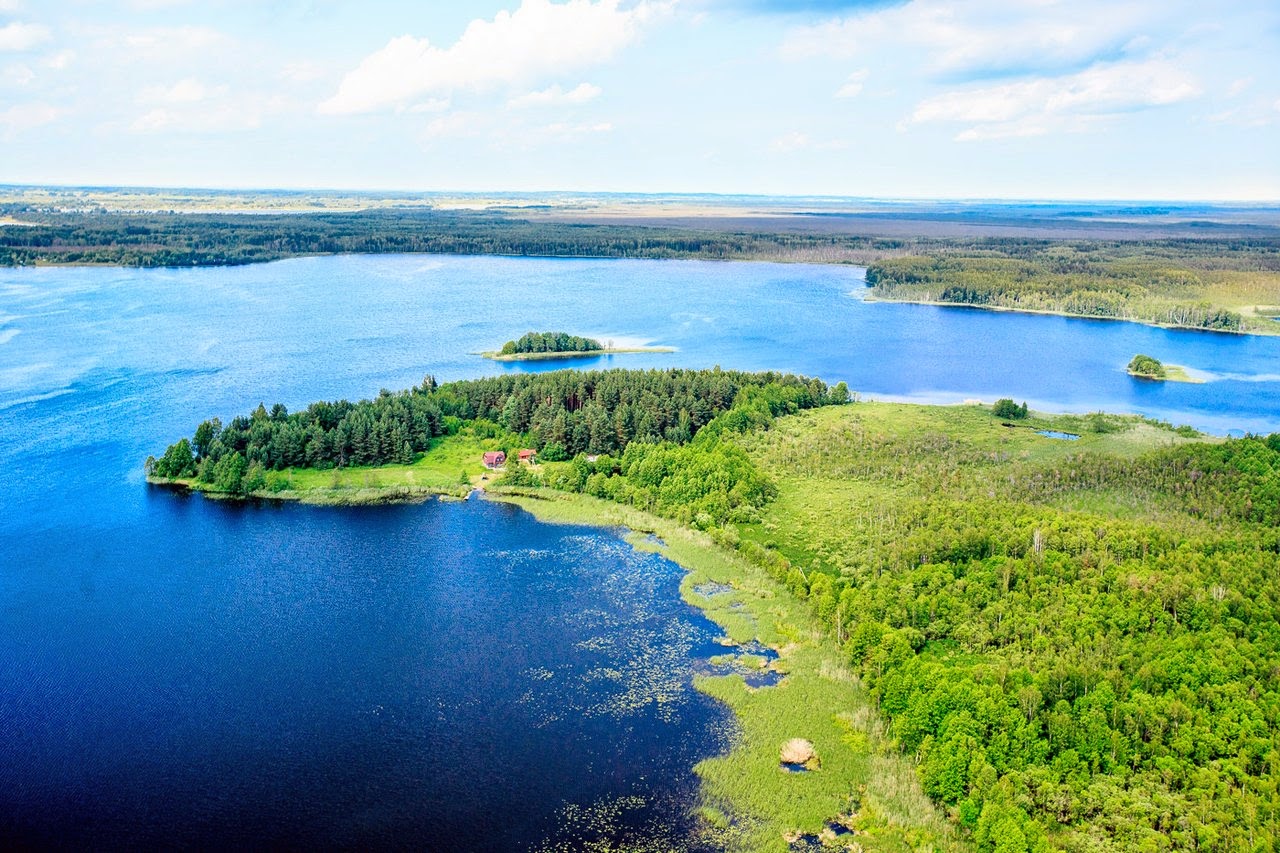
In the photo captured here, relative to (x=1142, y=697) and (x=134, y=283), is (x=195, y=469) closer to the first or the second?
(x=1142, y=697)

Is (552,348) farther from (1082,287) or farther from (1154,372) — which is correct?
(1082,287)

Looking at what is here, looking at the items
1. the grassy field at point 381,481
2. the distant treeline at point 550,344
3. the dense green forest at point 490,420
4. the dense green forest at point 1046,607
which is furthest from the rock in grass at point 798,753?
the distant treeline at point 550,344

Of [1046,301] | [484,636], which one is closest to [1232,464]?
[484,636]

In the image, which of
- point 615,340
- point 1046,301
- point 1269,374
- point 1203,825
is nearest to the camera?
point 1203,825

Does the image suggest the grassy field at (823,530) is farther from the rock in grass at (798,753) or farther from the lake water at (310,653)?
the lake water at (310,653)

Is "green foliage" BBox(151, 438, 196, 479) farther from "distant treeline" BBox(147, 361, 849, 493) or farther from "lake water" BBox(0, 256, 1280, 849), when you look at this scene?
"lake water" BBox(0, 256, 1280, 849)

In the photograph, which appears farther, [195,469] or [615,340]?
[615,340]

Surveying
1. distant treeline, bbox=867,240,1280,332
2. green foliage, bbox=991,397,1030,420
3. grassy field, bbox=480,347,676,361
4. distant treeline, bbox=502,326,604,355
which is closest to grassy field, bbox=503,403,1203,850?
green foliage, bbox=991,397,1030,420

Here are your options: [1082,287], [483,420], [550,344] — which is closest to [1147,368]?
[1082,287]
